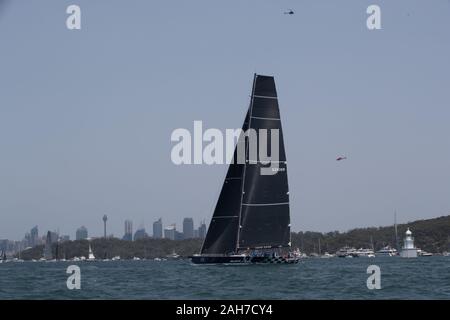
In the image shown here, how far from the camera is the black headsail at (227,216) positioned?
247ft

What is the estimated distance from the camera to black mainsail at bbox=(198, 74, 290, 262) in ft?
238

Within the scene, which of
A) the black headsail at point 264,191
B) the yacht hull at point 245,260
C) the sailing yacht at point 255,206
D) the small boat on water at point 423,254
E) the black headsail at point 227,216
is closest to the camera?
the black headsail at point 264,191

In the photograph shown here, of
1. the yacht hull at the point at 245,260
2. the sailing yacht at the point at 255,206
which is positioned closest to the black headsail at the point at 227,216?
the sailing yacht at the point at 255,206

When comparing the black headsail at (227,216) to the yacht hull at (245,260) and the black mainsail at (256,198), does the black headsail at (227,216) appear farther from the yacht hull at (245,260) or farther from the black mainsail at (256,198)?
the yacht hull at (245,260)

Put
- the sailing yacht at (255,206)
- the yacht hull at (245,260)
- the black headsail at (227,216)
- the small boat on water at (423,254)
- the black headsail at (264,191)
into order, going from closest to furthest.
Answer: the black headsail at (264,191) → the sailing yacht at (255,206) → the yacht hull at (245,260) → the black headsail at (227,216) → the small boat on water at (423,254)

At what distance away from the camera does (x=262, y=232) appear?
75.3 meters

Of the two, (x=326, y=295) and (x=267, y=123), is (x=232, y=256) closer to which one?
(x=267, y=123)

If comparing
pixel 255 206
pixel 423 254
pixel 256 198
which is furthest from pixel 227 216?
pixel 423 254

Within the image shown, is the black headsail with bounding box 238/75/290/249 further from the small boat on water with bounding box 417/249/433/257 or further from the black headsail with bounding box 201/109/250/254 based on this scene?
the small boat on water with bounding box 417/249/433/257

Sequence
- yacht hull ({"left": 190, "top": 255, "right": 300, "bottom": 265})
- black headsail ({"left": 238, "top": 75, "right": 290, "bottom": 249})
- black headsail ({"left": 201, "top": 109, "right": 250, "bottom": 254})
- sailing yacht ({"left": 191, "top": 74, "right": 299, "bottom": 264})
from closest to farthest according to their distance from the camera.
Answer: black headsail ({"left": 238, "top": 75, "right": 290, "bottom": 249}) < sailing yacht ({"left": 191, "top": 74, "right": 299, "bottom": 264}) < yacht hull ({"left": 190, "top": 255, "right": 300, "bottom": 265}) < black headsail ({"left": 201, "top": 109, "right": 250, "bottom": 254})

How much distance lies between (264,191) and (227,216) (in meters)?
5.16

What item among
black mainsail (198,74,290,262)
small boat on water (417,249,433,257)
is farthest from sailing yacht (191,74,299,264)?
small boat on water (417,249,433,257)
